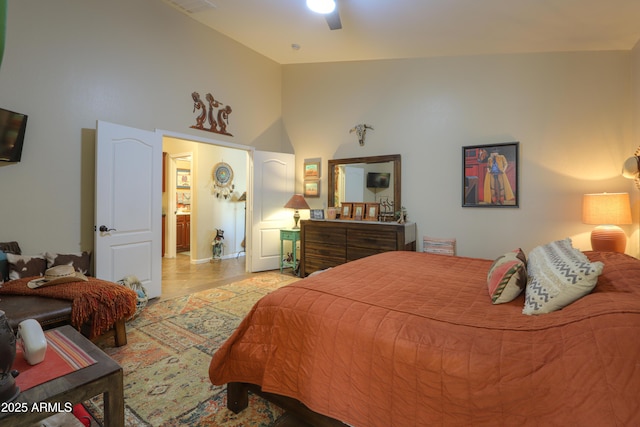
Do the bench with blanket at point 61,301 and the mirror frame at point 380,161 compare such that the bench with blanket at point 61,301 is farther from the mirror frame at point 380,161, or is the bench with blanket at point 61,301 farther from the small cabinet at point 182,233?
the small cabinet at point 182,233

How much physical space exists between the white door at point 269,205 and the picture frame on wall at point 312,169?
0.80 feet

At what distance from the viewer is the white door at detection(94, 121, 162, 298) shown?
3061 millimetres

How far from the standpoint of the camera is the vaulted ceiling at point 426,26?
2.67 meters

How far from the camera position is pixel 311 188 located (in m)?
5.04

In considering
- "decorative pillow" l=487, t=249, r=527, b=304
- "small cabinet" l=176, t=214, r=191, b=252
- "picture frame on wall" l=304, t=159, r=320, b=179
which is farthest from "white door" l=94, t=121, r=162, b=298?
"decorative pillow" l=487, t=249, r=527, b=304

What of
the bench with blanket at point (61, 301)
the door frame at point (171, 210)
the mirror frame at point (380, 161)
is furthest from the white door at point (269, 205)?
the bench with blanket at point (61, 301)

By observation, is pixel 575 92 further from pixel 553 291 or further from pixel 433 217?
pixel 553 291

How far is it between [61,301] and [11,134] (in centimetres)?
151

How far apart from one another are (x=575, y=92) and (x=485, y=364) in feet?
11.6

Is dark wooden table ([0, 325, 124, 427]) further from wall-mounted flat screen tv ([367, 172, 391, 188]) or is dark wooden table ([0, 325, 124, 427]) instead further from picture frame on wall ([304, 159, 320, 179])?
picture frame on wall ([304, 159, 320, 179])

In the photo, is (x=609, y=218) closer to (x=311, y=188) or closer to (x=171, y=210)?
(x=311, y=188)

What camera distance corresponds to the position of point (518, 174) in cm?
350

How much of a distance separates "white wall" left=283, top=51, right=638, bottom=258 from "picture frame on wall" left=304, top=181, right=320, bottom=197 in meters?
0.52

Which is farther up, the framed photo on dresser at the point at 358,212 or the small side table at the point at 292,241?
the framed photo on dresser at the point at 358,212
